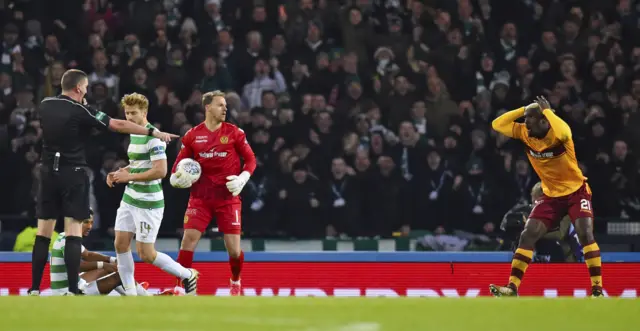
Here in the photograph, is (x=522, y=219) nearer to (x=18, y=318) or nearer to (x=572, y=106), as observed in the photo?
(x=572, y=106)

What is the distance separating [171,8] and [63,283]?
669 centimetres

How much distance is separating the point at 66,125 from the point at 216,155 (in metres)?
1.72

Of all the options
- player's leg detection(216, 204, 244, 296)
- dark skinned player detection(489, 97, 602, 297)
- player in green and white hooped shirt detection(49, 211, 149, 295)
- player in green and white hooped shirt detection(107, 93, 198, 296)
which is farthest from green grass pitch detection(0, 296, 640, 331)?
player in green and white hooped shirt detection(49, 211, 149, 295)

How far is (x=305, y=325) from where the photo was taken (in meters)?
5.37

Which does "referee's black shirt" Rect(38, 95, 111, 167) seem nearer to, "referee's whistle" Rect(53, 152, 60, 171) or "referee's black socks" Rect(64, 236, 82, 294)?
"referee's whistle" Rect(53, 152, 60, 171)

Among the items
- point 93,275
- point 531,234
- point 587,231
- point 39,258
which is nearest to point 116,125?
point 39,258

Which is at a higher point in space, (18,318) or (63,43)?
(63,43)

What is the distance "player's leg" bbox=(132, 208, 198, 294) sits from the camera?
9.41 m

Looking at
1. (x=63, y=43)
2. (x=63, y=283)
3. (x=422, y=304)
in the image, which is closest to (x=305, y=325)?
(x=422, y=304)

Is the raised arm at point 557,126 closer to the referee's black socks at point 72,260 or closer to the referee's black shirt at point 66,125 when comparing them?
the referee's black shirt at point 66,125

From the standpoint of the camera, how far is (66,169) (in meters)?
8.66

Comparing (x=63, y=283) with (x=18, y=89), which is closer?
(x=63, y=283)

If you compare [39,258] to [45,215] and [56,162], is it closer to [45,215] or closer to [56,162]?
[45,215]

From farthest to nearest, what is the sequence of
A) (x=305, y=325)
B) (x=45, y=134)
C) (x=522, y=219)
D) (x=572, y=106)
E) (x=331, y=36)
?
(x=331, y=36) < (x=572, y=106) < (x=522, y=219) < (x=45, y=134) < (x=305, y=325)
